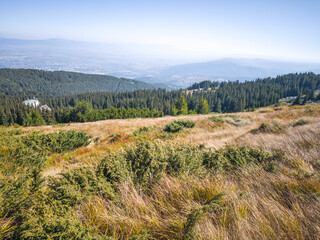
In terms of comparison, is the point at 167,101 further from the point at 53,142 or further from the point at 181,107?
the point at 53,142

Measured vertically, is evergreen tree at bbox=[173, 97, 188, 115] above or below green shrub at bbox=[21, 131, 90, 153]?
below

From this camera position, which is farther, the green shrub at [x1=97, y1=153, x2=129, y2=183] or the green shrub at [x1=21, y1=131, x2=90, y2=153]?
the green shrub at [x1=21, y1=131, x2=90, y2=153]

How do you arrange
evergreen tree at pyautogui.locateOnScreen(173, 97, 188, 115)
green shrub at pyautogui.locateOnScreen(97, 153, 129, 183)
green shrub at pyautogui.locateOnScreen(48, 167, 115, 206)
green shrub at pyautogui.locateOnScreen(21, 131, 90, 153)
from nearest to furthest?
green shrub at pyautogui.locateOnScreen(48, 167, 115, 206)
green shrub at pyautogui.locateOnScreen(97, 153, 129, 183)
green shrub at pyautogui.locateOnScreen(21, 131, 90, 153)
evergreen tree at pyautogui.locateOnScreen(173, 97, 188, 115)

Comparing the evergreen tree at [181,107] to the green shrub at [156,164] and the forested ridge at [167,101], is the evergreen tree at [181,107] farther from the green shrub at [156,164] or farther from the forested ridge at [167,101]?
the green shrub at [156,164]

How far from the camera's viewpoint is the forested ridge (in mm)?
88375

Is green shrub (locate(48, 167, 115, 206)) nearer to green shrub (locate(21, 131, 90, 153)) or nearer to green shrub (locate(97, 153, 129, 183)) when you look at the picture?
green shrub (locate(97, 153, 129, 183))

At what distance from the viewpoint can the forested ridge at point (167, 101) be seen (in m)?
88.4

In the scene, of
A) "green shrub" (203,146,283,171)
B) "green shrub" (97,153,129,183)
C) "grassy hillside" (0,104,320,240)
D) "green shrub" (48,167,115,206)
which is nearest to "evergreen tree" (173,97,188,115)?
"green shrub" (203,146,283,171)

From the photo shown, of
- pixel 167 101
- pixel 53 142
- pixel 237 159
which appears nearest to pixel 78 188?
pixel 237 159

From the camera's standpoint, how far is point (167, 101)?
12375 cm

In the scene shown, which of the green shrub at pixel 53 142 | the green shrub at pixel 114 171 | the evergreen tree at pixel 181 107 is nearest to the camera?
the green shrub at pixel 114 171

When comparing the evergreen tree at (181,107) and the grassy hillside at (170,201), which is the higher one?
the grassy hillside at (170,201)

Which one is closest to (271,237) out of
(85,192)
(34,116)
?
(85,192)

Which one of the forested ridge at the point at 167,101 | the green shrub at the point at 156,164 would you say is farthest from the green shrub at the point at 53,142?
the forested ridge at the point at 167,101
